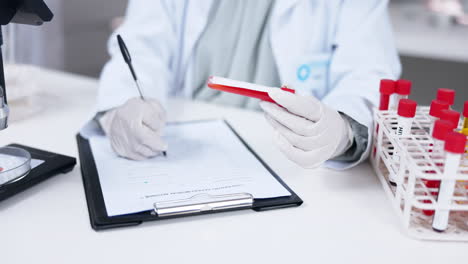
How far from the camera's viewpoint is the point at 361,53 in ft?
3.71

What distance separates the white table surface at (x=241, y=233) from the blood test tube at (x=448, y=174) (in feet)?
0.12

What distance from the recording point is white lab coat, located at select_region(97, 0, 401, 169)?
111cm

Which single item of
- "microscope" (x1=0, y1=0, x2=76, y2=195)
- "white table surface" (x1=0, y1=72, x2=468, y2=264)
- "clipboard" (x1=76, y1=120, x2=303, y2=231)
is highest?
"microscope" (x1=0, y1=0, x2=76, y2=195)

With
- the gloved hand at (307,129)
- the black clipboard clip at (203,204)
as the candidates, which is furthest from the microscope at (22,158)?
the gloved hand at (307,129)

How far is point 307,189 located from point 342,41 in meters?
0.52

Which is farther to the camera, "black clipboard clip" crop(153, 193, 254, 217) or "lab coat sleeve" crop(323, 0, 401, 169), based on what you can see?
"lab coat sleeve" crop(323, 0, 401, 169)

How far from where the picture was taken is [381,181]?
0.83m

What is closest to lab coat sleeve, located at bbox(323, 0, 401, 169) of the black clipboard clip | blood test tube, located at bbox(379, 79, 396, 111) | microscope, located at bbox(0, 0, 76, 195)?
blood test tube, located at bbox(379, 79, 396, 111)

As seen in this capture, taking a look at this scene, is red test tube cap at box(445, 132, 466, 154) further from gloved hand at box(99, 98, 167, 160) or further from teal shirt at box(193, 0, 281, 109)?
teal shirt at box(193, 0, 281, 109)

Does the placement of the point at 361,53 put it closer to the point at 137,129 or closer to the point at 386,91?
the point at 386,91

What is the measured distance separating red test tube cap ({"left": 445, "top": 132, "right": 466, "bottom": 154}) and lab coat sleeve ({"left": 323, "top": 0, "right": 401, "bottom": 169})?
0.42 metres

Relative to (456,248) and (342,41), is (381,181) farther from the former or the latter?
(342,41)

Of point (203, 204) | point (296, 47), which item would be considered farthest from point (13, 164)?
point (296, 47)

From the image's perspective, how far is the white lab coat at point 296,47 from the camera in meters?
1.11
